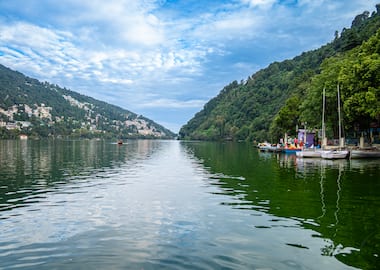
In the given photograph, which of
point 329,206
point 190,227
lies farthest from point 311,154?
point 190,227

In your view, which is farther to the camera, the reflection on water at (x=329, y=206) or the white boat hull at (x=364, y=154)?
the white boat hull at (x=364, y=154)

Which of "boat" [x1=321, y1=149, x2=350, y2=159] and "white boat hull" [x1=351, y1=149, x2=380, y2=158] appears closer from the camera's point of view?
"boat" [x1=321, y1=149, x2=350, y2=159]

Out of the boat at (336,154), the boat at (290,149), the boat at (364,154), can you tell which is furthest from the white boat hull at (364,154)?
the boat at (290,149)

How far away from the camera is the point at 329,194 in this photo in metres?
20.0

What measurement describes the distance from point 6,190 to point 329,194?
19295 mm

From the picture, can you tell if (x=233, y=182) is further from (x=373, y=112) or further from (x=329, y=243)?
(x=373, y=112)

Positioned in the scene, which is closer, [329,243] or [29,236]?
[329,243]

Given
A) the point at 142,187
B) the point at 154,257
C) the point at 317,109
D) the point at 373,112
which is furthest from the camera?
the point at 317,109

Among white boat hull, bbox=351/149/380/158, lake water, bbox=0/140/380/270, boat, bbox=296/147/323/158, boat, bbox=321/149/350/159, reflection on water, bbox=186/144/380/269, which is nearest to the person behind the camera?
lake water, bbox=0/140/380/270

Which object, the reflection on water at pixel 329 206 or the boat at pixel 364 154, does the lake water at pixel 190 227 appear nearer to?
the reflection on water at pixel 329 206

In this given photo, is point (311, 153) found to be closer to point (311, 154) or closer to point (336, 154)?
point (311, 154)

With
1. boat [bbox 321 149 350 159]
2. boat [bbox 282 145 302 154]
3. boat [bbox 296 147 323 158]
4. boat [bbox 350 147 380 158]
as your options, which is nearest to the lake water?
boat [bbox 321 149 350 159]

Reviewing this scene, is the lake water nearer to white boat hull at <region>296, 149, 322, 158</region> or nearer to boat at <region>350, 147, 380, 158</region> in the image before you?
boat at <region>350, 147, 380, 158</region>

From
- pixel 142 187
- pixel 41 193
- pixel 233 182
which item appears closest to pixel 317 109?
pixel 233 182
